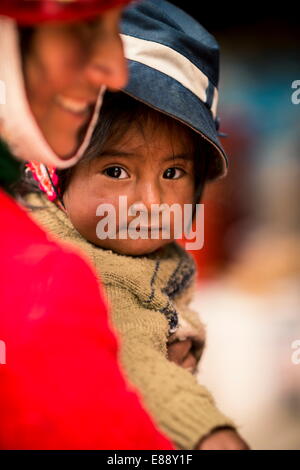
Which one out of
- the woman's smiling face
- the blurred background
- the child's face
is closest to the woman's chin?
the child's face

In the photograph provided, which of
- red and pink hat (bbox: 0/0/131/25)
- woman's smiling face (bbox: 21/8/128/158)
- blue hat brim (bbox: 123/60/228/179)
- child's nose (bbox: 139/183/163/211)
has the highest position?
blue hat brim (bbox: 123/60/228/179)

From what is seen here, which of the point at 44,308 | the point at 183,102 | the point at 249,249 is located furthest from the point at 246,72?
the point at 44,308

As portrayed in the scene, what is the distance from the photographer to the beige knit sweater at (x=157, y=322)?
21.1 inches

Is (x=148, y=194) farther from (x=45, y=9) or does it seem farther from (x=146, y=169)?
(x=45, y=9)

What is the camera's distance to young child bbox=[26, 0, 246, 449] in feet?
2.33

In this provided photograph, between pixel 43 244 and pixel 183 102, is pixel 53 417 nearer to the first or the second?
pixel 43 244

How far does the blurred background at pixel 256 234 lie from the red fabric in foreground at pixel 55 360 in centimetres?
91

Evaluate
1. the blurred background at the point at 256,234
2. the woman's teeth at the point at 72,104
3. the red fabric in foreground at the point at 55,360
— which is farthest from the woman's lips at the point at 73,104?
the blurred background at the point at 256,234

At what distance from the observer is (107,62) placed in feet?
1.51

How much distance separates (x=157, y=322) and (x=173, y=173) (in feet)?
0.69

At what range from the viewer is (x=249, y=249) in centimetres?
157

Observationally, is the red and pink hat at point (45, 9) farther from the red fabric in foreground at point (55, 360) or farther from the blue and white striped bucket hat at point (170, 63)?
the blue and white striped bucket hat at point (170, 63)

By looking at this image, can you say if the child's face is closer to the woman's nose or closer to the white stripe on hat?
the white stripe on hat

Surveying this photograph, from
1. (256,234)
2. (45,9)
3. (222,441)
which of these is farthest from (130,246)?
(256,234)
